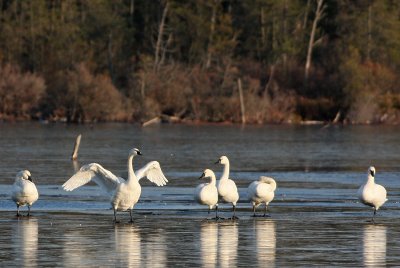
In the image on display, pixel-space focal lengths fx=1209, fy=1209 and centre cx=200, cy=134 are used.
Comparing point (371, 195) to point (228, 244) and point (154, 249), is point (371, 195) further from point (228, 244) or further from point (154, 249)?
point (154, 249)

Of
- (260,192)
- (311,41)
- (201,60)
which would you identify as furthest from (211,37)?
(260,192)

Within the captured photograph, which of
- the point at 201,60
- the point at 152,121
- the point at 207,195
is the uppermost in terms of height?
the point at 201,60

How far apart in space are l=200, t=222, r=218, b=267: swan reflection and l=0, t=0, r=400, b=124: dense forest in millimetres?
58484

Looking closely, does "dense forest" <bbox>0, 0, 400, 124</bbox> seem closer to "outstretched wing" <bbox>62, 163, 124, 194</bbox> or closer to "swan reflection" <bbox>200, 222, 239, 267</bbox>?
"outstretched wing" <bbox>62, 163, 124, 194</bbox>

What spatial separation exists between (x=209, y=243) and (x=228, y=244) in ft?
0.91

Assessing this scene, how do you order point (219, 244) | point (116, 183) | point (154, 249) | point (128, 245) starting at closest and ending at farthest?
point (154, 249)
point (128, 245)
point (219, 244)
point (116, 183)

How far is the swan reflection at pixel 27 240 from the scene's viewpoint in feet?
50.8

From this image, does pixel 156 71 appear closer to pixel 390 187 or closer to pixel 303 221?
pixel 390 187

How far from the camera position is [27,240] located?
691 inches

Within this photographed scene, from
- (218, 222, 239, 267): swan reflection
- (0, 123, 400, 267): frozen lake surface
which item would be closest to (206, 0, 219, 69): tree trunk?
(0, 123, 400, 267): frozen lake surface

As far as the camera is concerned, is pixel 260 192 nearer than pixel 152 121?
Yes

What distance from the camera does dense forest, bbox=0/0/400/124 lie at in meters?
81.3

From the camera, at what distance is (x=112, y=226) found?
778 inches

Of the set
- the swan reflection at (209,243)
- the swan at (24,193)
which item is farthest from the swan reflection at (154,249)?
the swan at (24,193)
